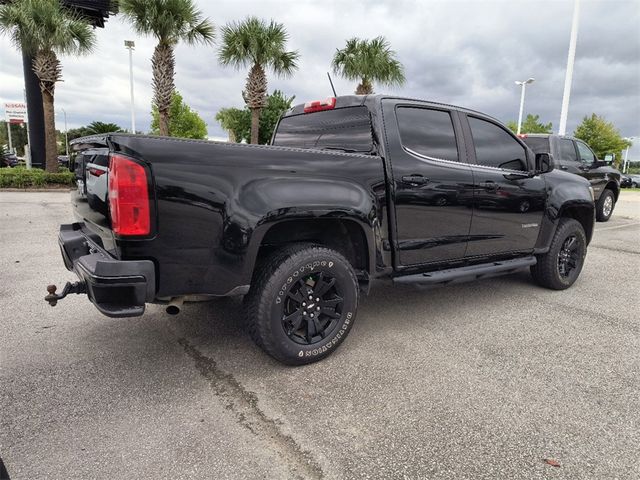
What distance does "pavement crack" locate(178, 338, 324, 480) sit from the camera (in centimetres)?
201

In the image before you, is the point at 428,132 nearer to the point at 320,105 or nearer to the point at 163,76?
the point at 320,105

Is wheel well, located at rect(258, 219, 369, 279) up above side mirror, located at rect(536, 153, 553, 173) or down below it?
below

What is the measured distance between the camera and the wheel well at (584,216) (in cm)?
494

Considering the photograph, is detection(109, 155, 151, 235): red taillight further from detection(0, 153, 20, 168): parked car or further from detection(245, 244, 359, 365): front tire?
detection(0, 153, 20, 168): parked car

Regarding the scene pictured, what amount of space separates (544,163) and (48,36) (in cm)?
1843

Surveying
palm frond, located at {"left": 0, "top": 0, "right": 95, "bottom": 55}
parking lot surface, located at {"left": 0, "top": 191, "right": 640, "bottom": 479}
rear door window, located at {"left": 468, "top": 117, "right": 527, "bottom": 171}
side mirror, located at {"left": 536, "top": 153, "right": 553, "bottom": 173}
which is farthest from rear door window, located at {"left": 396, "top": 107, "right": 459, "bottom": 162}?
palm frond, located at {"left": 0, "top": 0, "right": 95, "bottom": 55}

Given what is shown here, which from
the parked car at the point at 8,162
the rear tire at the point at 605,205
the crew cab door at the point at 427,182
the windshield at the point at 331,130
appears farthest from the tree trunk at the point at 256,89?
the parked car at the point at 8,162

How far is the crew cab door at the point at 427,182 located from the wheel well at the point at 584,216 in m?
2.02

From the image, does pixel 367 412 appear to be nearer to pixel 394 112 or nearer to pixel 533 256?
pixel 394 112

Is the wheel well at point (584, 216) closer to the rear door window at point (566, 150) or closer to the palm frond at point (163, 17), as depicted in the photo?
the rear door window at point (566, 150)

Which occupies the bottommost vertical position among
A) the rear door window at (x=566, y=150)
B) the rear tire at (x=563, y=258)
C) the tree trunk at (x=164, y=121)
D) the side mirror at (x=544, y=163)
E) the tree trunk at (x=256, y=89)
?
the rear tire at (x=563, y=258)

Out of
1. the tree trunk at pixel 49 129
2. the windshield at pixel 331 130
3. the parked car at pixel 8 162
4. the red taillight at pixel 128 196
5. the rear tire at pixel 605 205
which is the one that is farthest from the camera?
the parked car at pixel 8 162

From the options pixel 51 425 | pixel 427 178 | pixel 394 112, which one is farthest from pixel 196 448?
pixel 394 112

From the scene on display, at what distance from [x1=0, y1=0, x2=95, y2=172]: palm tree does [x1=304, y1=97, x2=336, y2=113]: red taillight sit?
16.7 metres
